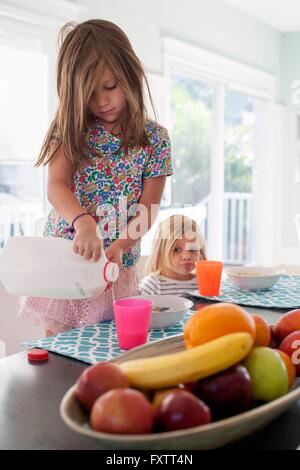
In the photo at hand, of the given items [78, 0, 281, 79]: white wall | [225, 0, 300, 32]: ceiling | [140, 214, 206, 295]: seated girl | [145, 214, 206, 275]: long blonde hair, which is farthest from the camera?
[225, 0, 300, 32]: ceiling

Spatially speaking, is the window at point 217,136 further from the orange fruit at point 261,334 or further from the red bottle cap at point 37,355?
the orange fruit at point 261,334

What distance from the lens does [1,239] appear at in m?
4.07

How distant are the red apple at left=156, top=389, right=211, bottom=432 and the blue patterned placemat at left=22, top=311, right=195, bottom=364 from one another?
0.39 m

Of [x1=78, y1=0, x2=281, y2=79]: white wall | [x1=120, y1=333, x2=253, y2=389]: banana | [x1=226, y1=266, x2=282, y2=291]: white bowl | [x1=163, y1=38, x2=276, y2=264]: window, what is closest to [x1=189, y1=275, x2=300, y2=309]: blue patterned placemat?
[x1=226, y1=266, x2=282, y2=291]: white bowl

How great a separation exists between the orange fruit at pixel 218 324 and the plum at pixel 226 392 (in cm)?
8

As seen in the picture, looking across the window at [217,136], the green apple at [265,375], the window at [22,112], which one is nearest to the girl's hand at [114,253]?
the green apple at [265,375]

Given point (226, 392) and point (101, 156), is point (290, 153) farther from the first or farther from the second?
point (226, 392)

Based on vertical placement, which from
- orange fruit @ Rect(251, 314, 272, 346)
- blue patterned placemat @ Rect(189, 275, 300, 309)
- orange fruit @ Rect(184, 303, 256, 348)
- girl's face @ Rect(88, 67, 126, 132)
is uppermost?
girl's face @ Rect(88, 67, 126, 132)

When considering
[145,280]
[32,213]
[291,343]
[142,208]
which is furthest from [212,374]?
[32,213]

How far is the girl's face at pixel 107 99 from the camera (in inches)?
55.2

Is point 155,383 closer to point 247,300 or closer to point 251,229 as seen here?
point 247,300

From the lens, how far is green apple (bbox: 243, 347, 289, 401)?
2.39 feet

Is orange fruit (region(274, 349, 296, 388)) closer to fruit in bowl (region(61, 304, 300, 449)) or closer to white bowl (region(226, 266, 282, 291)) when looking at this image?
fruit in bowl (region(61, 304, 300, 449))

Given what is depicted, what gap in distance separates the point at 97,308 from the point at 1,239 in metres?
2.84
